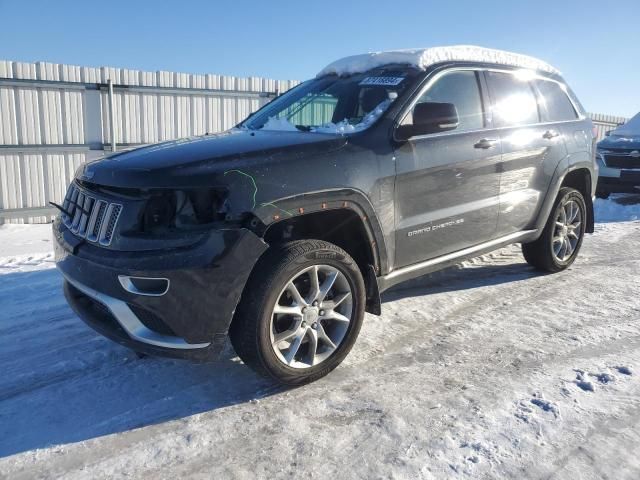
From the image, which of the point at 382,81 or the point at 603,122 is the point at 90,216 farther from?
the point at 603,122

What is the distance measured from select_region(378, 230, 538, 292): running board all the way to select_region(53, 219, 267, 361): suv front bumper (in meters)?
1.13

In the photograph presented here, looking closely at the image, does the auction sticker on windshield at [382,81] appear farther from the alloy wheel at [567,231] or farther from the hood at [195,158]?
the alloy wheel at [567,231]

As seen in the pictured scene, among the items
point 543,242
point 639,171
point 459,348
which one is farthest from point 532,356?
point 639,171

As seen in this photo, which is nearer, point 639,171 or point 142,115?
point 639,171

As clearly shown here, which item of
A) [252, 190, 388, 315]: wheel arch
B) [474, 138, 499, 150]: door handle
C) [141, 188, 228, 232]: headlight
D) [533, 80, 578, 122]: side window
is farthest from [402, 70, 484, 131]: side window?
[141, 188, 228, 232]: headlight

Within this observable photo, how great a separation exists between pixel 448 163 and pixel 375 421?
194 centimetres

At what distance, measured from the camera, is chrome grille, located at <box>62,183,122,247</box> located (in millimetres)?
2848

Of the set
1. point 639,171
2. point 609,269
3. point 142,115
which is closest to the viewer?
point 609,269

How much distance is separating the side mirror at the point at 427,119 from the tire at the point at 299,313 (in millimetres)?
1005

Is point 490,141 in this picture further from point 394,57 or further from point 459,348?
point 459,348

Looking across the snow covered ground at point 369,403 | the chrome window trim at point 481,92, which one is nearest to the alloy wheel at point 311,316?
the snow covered ground at point 369,403

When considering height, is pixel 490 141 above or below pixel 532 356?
above

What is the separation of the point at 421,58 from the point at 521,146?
4.11 ft

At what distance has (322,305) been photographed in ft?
10.3
